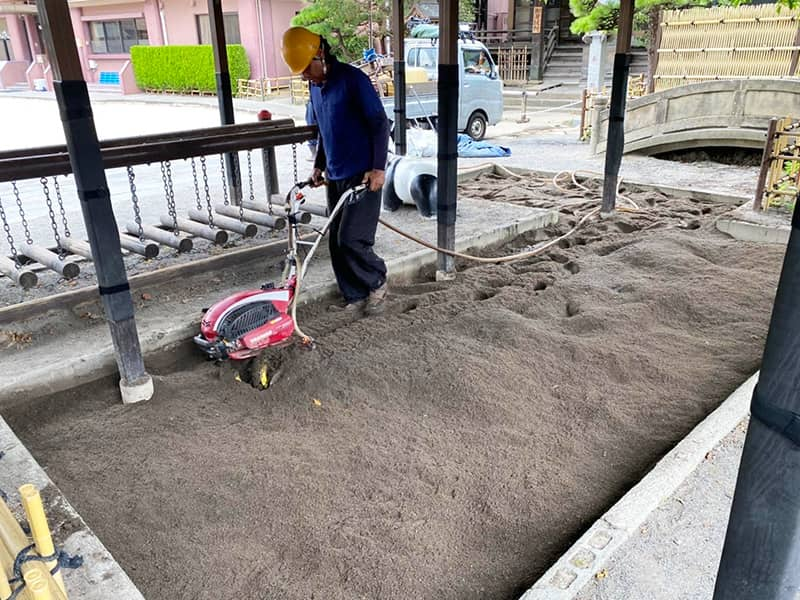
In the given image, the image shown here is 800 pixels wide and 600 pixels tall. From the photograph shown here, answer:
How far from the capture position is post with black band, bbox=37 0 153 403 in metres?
2.83

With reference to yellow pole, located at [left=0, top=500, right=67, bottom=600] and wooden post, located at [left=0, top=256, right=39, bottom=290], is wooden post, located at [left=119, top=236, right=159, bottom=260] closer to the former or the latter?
wooden post, located at [left=0, top=256, right=39, bottom=290]

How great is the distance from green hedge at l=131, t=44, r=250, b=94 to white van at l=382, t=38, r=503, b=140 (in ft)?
36.2

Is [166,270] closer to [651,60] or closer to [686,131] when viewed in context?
[686,131]

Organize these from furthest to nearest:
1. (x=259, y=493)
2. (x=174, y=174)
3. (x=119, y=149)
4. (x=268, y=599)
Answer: (x=174, y=174) < (x=119, y=149) < (x=259, y=493) < (x=268, y=599)

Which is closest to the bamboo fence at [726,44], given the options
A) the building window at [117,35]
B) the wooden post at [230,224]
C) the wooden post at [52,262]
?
the wooden post at [230,224]

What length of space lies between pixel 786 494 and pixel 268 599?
5.69ft

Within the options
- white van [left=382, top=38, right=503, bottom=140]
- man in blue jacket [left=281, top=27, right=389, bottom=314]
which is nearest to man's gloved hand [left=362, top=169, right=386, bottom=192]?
man in blue jacket [left=281, top=27, right=389, bottom=314]

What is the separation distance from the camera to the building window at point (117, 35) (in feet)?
86.7

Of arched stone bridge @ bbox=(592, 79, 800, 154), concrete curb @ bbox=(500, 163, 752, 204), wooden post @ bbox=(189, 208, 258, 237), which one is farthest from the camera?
arched stone bridge @ bbox=(592, 79, 800, 154)

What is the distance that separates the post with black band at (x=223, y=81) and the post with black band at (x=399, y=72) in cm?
182

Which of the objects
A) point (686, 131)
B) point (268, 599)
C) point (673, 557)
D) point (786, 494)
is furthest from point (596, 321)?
point (686, 131)

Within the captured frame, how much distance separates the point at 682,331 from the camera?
420 centimetres

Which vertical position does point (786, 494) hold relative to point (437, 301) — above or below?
above

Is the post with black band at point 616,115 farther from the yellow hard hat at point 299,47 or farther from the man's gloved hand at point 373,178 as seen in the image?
the yellow hard hat at point 299,47
